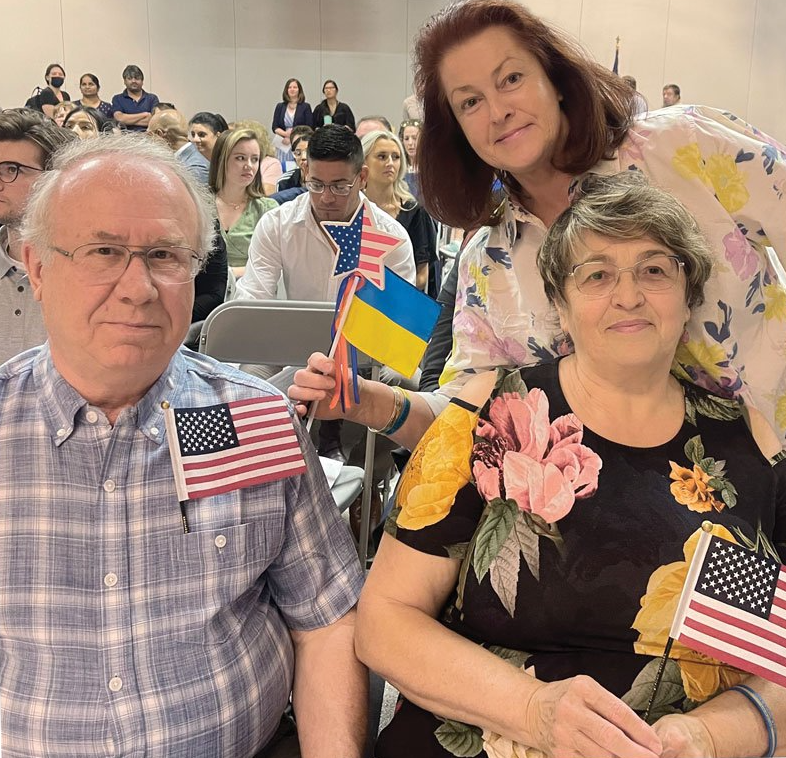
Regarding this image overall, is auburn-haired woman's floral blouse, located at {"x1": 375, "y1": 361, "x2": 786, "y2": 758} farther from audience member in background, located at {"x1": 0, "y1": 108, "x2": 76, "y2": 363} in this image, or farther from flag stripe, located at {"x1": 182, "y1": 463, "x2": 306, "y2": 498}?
audience member in background, located at {"x1": 0, "y1": 108, "x2": 76, "y2": 363}

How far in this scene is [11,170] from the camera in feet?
8.73

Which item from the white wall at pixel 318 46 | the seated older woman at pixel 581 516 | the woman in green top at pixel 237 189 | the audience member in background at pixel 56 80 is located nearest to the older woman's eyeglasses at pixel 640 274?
the seated older woman at pixel 581 516

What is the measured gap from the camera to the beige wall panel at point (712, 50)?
13.5 meters

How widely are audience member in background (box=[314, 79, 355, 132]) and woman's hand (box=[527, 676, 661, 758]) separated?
39.4 ft

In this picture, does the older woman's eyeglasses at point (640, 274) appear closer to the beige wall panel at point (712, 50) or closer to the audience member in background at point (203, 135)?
the audience member in background at point (203, 135)

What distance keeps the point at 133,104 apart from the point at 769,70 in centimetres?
1026

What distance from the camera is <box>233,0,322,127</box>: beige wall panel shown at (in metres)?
14.1

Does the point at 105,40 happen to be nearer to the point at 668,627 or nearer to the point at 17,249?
the point at 17,249

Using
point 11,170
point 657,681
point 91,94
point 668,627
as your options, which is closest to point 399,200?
point 11,170

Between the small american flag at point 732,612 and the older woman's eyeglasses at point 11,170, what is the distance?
235 cm

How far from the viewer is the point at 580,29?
1355cm

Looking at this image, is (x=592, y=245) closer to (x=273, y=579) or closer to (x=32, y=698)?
(x=273, y=579)

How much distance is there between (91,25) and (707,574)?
14.7 metres

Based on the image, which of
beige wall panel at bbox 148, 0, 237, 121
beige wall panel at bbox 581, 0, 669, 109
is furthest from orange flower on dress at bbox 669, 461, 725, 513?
beige wall panel at bbox 148, 0, 237, 121
